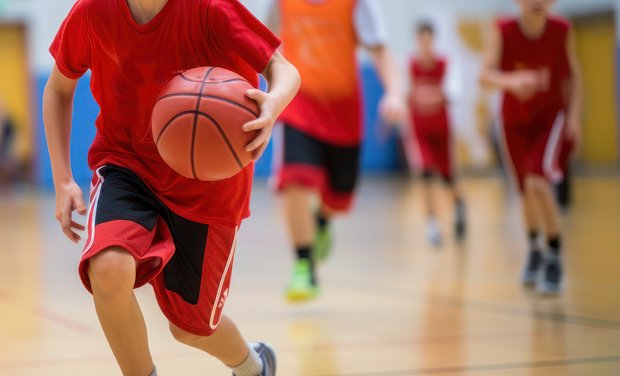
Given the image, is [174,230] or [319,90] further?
[319,90]

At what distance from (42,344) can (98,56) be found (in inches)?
68.6

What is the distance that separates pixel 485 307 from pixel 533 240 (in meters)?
1.11

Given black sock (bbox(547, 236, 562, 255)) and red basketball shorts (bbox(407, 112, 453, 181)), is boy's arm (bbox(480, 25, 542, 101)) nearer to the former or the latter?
black sock (bbox(547, 236, 562, 255))

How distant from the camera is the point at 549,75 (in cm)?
543

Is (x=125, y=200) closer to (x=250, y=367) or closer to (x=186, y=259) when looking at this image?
(x=186, y=259)

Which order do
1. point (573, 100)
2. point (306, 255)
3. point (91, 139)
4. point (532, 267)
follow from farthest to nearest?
1. point (91, 139)
2. point (532, 267)
3. point (573, 100)
4. point (306, 255)

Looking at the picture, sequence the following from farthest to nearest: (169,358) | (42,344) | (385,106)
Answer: (385,106), (42,344), (169,358)

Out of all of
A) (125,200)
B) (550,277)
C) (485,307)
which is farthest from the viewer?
(550,277)

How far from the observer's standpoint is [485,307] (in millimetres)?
4805

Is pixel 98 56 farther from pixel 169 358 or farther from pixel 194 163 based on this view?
pixel 169 358

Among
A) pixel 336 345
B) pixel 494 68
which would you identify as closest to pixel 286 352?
pixel 336 345

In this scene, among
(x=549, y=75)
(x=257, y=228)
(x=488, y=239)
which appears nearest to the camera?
(x=549, y=75)

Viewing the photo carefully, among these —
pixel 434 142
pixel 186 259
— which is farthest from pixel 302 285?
pixel 434 142

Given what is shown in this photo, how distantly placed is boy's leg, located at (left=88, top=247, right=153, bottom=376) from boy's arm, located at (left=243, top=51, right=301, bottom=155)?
444mm
